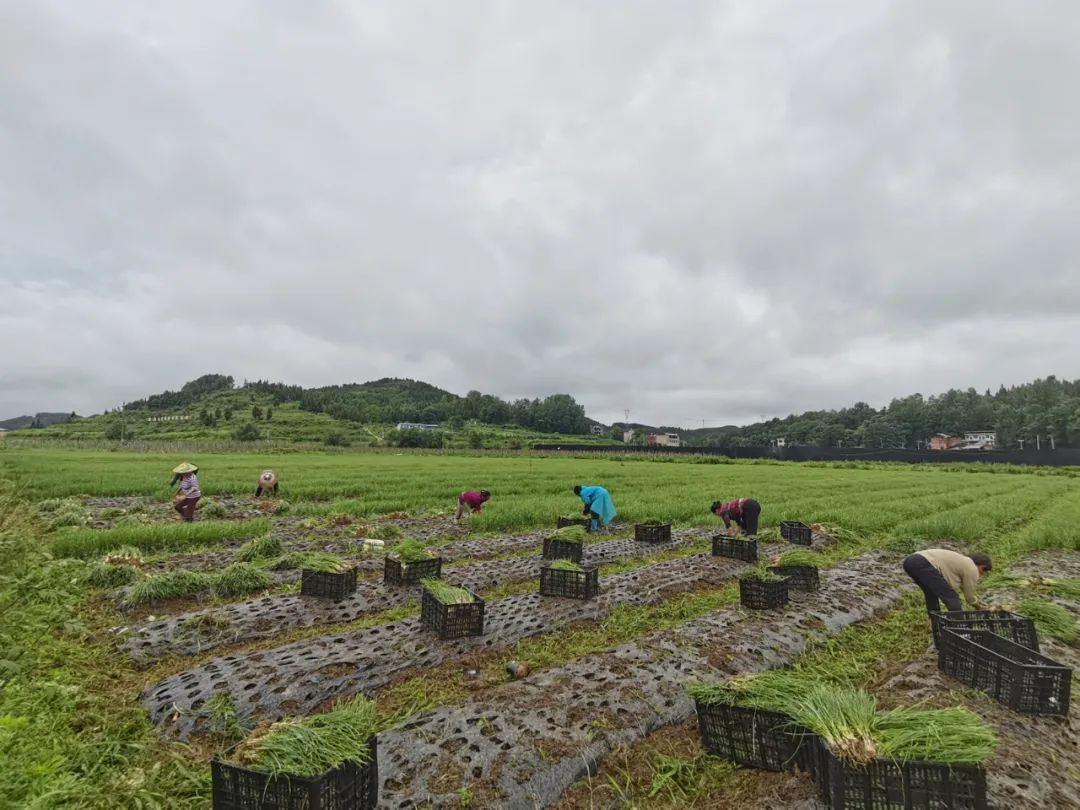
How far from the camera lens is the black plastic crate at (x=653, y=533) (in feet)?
36.2

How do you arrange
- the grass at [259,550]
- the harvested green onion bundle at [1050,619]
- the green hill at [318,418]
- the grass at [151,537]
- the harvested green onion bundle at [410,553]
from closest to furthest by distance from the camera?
the harvested green onion bundle at [1050,619], the harvested green onion bundle at [410,553], the grass at [259,550], the grass at [151,537], the green hill at [318,418]

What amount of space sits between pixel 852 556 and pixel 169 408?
17854cm

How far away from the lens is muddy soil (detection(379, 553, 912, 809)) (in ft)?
10.9

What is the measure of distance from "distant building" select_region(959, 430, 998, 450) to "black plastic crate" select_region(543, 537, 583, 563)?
12244cm

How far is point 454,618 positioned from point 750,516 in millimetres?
7490

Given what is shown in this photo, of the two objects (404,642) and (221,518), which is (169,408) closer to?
(221,518)

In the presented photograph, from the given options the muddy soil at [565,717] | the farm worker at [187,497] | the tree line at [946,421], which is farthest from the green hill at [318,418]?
the muddy soil at [565,717]

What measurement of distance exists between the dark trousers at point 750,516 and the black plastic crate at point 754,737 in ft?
25.0

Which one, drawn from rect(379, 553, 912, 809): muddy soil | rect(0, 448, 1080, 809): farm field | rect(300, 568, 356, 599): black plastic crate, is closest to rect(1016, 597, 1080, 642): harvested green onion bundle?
rect(0, 448, 1080, 809): farm field

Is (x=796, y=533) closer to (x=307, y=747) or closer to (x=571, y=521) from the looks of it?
(x=571, y=521)

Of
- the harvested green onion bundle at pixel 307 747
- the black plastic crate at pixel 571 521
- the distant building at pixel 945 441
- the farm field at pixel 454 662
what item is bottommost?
the farm field at pixel 454 662

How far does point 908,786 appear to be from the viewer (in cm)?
282

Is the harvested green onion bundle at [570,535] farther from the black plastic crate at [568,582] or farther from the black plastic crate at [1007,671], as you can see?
the black plastic crate at [1007,671]

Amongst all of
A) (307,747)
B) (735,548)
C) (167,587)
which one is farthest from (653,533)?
(307,747)
